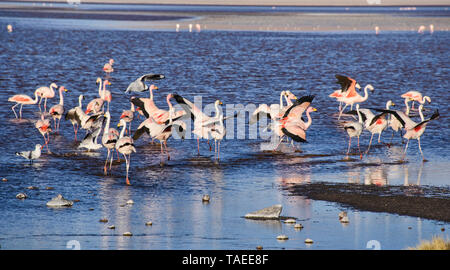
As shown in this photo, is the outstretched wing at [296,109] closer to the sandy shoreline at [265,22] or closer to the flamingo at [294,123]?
the flamingo at [294,123]

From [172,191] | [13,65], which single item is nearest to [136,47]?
[13,65]

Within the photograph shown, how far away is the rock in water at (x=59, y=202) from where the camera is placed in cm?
1192

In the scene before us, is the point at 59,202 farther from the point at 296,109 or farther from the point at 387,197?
the point at 296,109

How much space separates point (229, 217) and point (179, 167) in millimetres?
3927

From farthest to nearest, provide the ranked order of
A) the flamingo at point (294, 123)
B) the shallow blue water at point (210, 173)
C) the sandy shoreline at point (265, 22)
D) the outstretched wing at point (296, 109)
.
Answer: the sandy shoreline at point (265, 22), the outstretched wing at point (296, 109), the flamingo at point (294, 123), the shallow blue water at point (210, 173)

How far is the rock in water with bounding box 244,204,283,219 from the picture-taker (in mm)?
11328

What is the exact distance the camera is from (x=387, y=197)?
12.6m

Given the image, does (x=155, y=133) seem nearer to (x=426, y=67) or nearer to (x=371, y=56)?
(x=426, y=67)

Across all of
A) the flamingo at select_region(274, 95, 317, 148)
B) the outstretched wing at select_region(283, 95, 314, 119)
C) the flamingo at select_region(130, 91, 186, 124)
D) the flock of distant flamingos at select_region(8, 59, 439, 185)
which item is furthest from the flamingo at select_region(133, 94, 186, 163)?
the outstretched wing at select_region(283, 95, 314, 119)

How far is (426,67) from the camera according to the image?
34.1 metres

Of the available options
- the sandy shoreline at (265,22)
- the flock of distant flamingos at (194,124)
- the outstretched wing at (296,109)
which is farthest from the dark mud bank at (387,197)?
the sandy shoreline at (265,22)

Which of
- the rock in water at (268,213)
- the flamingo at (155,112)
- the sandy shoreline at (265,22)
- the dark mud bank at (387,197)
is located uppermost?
the sandy shoreline at (265,22)

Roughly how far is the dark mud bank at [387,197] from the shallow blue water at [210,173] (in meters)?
0.33
